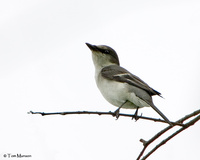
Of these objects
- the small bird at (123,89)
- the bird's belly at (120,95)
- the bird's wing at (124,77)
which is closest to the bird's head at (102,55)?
the small bird at (123,89)

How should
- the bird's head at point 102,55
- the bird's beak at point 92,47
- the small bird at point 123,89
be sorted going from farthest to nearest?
the bird's head at point 102,55 → the bird's beak at point 92,47 → the small bird at point 123,89

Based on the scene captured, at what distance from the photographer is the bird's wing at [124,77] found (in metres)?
6.55

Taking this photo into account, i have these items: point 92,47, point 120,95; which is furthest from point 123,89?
point 92,47

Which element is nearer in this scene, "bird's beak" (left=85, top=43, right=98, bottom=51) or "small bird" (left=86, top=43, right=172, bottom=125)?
"small bird" (left=86, top=43, right=172, bottom=125)

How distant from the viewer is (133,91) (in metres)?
6.56

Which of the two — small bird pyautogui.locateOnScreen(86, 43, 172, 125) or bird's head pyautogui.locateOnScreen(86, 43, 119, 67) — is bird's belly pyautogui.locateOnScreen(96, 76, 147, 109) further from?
bird's head pyautogui.locateOnScreen(86, 43, 119, 67)

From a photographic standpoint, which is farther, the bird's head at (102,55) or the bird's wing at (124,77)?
the bird's head at (102,55)

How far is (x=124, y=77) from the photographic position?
7098 millimetres

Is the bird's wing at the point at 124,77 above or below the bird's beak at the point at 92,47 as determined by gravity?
below

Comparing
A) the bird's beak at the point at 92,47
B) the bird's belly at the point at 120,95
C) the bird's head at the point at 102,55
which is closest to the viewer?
the bird's belly at the point at 120,95

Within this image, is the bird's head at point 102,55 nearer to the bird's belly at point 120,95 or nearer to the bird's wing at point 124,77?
the bird's wing at point 124,77

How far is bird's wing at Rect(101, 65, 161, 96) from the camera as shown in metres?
6.55

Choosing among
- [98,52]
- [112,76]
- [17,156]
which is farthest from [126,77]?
[17,156]

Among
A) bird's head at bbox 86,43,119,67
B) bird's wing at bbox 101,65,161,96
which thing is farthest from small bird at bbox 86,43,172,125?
bird's head at bbox 86,43,119,67
